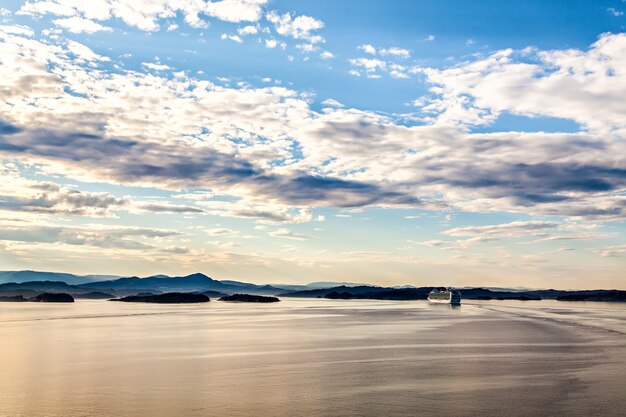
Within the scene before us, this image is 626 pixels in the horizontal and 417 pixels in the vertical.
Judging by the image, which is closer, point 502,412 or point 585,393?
point 502,412

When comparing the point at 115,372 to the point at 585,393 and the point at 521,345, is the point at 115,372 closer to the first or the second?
the point at 585,393

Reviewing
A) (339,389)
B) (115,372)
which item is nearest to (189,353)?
(115,372)

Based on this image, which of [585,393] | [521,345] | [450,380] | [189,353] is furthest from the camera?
[521,345]

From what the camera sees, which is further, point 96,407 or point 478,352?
point 478,352

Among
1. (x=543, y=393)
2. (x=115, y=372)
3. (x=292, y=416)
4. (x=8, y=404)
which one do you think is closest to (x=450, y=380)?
(x=543, y=393)

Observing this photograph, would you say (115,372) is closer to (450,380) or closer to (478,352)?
(450,380)

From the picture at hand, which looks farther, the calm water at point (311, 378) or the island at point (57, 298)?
the island at point (57, 298)

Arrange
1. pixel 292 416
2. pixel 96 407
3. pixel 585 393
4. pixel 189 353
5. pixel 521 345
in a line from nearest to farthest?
pixel 292 416 → pixel 96 407 → pixel 585 393 → pixel 189 353 → pixel 521 345

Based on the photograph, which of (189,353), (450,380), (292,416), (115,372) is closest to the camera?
(292,416)

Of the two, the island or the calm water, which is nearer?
the calm water

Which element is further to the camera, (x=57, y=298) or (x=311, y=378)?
(x=57, y=298)
